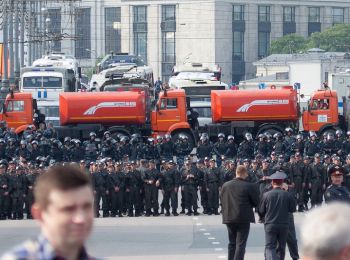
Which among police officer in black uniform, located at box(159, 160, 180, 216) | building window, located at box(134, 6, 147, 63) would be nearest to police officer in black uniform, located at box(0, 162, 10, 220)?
police officer in black uniform, located at box(159, 160, 180, 216)

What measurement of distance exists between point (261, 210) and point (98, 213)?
14289 millimetres

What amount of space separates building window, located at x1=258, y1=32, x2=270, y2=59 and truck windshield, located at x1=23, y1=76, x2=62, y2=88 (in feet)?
215

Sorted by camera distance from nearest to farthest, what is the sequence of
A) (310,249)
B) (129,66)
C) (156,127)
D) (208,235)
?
(310,249), (208,235), (156,127), (129,66)

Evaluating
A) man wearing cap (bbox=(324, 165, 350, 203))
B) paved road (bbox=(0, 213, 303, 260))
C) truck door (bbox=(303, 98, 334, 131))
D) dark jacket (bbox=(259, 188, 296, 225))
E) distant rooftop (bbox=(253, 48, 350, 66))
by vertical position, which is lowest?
paved road (bbox=(0, 213, 303, 260))

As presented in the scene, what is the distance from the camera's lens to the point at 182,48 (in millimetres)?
119938

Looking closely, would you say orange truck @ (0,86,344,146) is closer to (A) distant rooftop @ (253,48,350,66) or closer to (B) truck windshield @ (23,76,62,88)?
(B) truck windshield @ (23,76,62,88)

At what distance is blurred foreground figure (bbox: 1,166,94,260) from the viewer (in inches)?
181

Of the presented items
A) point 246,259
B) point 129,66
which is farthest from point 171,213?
point 129,66

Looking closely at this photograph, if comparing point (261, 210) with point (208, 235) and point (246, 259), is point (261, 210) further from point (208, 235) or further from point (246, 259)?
point (208, 235)

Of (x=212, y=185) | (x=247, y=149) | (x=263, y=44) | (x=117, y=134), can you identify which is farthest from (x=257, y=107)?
(x=263, y=44)

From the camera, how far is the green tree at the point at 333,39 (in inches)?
4444

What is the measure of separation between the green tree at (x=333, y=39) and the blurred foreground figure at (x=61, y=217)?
108467 millimetres

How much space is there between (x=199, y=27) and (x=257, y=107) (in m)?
75.0

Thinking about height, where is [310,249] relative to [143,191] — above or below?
above
